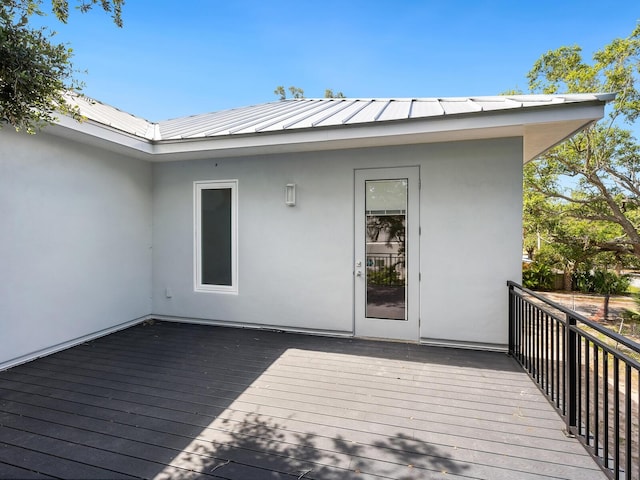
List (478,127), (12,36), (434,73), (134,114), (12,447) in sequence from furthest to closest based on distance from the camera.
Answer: (434,73) < (134,114) < (478,127) < (12,447) < (12,36)

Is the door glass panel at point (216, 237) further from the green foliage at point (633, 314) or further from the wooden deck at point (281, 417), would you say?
the green foliage at point (633, 314)

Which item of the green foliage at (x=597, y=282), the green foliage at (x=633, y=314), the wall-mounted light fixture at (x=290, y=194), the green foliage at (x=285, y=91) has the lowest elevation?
the green foliage at (x=633, y=314)

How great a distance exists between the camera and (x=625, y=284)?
13.1m

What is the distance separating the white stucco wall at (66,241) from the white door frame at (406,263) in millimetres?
3381

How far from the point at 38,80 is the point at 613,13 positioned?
11130mm

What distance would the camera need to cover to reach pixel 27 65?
6.35ft

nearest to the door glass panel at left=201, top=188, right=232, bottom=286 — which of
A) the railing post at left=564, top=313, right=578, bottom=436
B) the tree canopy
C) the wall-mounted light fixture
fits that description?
the wall-mounted light fixture

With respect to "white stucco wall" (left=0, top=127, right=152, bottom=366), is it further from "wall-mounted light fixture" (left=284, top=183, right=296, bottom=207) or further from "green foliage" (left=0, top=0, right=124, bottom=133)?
"wall-mounted light fixture" (left=284, top=183, right=296, bottom=207)

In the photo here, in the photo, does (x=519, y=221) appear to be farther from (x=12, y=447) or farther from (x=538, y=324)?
(x=12, y=447)

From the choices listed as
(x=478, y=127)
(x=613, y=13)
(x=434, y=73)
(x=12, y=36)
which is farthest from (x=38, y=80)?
(x=613, y=13)

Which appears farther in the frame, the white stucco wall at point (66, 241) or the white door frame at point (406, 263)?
the white door frame at point (406, 263)

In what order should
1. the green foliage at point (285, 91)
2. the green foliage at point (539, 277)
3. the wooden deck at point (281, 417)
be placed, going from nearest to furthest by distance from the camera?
the wooden deck at point (281, 417), the green foliage at point (539, 277), the green foliage at point (285, 91)

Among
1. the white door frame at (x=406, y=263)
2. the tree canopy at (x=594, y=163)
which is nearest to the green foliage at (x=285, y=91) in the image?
the tree canopy at (x=594, y=163)

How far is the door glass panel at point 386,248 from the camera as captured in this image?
446cm
